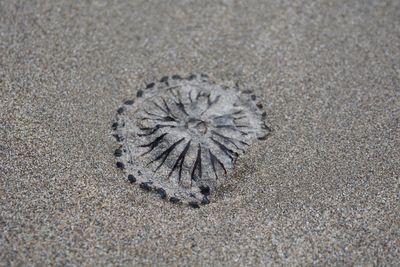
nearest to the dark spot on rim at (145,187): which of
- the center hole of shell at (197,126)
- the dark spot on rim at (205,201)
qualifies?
the dark spot on rim at (205,201)

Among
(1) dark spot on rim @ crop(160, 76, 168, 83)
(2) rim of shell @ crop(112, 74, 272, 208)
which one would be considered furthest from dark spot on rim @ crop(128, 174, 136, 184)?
(1) dark spot on rim @ crop(160, 76, 168, 83)

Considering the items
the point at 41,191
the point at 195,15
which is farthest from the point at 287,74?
the point at 41,191

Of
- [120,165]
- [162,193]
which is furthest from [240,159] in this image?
[120,165]

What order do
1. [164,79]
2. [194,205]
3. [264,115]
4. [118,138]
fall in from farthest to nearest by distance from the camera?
[164,79] < [264,115] < [118,138] < [194,205]

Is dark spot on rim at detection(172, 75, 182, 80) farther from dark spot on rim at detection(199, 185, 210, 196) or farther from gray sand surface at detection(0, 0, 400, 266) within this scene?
dark spot on rim at detection(199, 185, 210, 196)

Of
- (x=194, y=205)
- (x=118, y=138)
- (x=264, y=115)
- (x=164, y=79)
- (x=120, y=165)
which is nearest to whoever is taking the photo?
(x=194, y=205)

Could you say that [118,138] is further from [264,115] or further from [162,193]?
[264,115]

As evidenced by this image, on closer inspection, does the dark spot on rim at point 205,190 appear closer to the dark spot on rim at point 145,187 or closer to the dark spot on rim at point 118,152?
the dark spot on rim at point 145,187

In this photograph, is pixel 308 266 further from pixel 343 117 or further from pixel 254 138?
pixel 343 117
